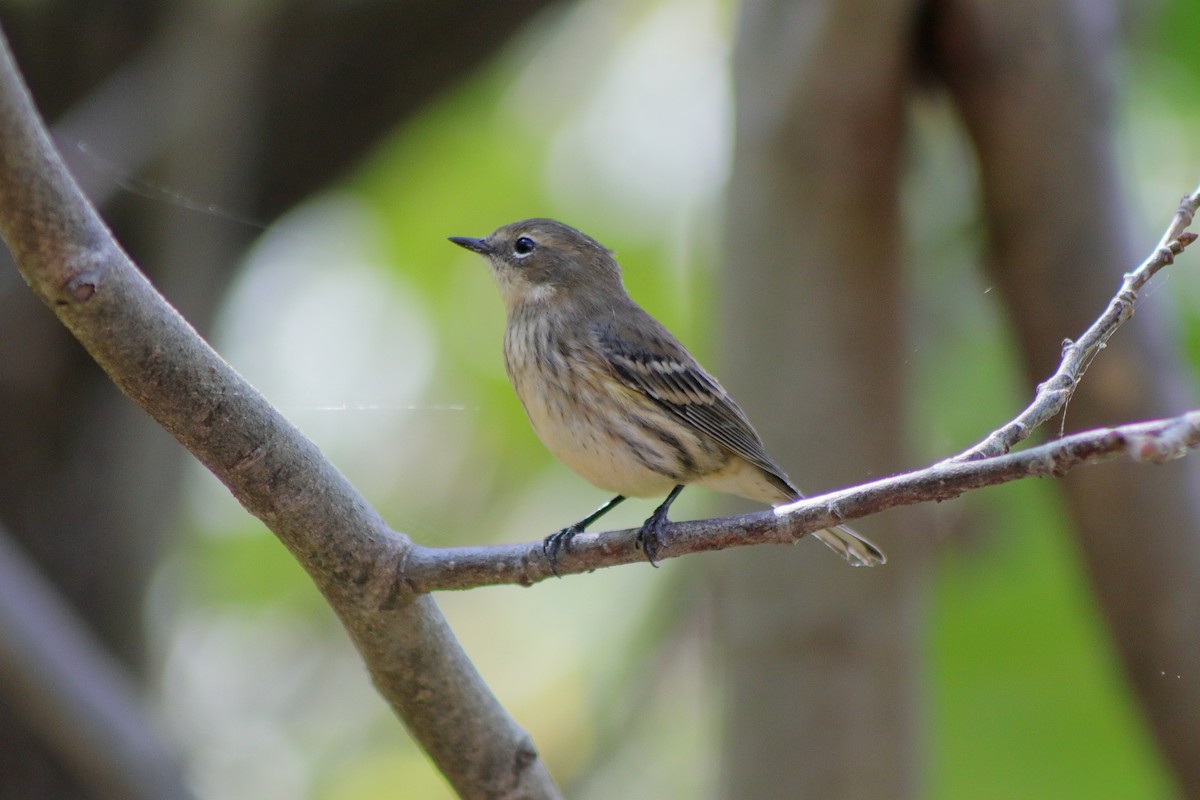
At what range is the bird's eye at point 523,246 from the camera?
146 inches

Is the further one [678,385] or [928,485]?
[678,385]

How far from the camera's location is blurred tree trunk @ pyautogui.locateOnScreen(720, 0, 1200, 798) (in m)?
3.19

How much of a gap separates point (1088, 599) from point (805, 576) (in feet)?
2.86

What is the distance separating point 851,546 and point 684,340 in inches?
88.5

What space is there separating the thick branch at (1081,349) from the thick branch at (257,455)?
3.21 ft

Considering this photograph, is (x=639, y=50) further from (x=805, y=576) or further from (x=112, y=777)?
(x=112, y=777)

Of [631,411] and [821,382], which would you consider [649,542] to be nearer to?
[631,411]

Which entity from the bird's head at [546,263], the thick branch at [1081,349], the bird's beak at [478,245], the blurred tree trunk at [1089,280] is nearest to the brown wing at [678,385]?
the bird's head at [546,263]

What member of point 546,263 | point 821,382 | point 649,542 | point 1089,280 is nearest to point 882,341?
point 821,382

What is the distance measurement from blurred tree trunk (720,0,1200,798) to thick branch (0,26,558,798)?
1.10 metres

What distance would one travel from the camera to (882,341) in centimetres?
338

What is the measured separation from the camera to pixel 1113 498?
327 cm

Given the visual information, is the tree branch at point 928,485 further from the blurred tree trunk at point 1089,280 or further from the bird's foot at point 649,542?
the blurred tree trunk at point 1089,280

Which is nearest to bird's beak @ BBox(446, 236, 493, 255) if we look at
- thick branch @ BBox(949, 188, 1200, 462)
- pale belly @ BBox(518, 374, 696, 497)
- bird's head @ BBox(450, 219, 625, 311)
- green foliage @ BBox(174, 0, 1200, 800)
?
bird's head @ BBox(450, 219, 625, 311)
